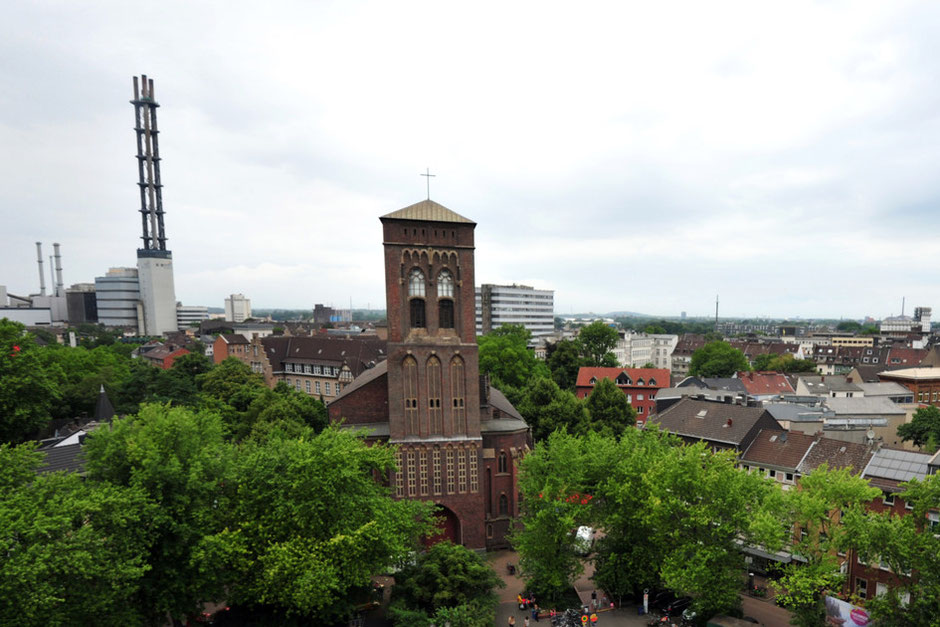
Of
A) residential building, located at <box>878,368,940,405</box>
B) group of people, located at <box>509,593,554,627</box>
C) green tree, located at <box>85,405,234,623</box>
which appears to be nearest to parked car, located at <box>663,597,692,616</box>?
group of people, located at <box>509,593,554,627</box>

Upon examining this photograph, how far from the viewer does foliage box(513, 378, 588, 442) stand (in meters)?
52.9

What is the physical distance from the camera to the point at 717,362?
103812mm

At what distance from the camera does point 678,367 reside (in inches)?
6127

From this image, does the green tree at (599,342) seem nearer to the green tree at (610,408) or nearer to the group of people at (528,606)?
the green tree at (610,408)

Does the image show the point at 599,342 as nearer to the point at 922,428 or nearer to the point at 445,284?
the point at 922,428

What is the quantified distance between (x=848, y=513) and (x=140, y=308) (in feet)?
682

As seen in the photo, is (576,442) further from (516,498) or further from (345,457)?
(345,457)

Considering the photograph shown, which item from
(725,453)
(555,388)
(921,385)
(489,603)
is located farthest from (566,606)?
(921,385)

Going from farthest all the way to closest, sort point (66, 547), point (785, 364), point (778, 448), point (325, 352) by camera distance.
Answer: point (785, 364) < point (325, 352) < point (778, 448) < point (66, 547)

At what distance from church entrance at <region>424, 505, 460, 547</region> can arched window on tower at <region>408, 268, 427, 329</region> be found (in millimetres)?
14430

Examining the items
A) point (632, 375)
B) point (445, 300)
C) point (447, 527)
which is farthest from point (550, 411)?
point (632, 375)

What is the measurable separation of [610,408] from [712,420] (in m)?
Answer: 10.6

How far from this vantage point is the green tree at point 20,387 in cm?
4072

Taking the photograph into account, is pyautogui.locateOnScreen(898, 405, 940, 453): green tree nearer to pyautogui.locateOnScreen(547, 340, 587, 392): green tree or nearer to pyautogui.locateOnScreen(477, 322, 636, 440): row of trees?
pyautogui.locateOnScreen(477, 322, 636, 440): row of trees
